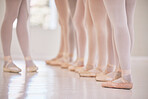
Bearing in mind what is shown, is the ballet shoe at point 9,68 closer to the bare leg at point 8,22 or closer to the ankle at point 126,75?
the bare leg at point 8,22

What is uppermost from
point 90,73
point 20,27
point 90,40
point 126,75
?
point 20,27

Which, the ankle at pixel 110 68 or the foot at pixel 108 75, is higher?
the ankle at pixel 110 68

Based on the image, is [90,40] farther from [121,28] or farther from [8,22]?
[8,22]

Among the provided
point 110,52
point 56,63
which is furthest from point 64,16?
point 110,52

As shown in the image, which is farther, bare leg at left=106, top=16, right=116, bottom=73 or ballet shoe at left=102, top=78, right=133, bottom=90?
bare leg at left=106, top=16, right=116, bottom=73

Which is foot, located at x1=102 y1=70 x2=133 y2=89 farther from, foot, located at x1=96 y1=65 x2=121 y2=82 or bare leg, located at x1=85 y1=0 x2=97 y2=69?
bare leg, located at x1=85 y1=0 x2=97 y2=69

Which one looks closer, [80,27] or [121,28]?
[121,28]

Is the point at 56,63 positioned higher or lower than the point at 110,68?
lower

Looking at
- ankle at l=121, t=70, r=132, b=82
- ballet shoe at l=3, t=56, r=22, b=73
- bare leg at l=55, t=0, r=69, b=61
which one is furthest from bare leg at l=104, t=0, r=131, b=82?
bare leg at l=55, t=0, r=69, b=61

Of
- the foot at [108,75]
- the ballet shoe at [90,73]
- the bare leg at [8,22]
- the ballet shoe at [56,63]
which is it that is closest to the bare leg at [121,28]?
the foot at [108,75]

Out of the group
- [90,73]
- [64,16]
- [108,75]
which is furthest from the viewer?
[64,16]

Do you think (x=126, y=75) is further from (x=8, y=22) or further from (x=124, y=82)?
(x=8, y=22)


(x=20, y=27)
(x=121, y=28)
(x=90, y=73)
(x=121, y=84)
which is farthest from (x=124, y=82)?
(x=20, y=27)

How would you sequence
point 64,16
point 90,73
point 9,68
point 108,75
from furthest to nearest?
point 64,16 < point 9,68 < point 90,73 < point 108,75
